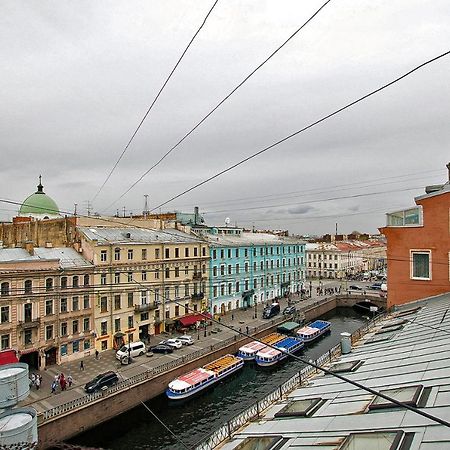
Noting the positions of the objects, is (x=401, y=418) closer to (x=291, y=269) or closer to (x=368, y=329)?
(x=368, y=329)

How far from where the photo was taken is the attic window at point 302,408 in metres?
6.93

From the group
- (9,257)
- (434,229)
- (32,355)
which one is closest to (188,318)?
(32,355)

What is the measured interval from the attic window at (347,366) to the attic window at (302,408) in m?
1.53

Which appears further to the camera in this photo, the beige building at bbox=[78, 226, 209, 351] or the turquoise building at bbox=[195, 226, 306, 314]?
the turquoise building at bbox=[195, 226, 306, 314]

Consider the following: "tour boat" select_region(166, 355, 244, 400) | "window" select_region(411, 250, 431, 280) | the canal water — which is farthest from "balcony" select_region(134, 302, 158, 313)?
"window" select_region(411, 250, 431, 280)

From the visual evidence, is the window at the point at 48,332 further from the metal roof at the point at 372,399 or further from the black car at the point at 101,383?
the metal roof at the point at 372,399

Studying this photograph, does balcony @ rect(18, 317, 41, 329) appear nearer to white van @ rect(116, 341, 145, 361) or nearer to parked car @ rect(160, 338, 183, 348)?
white van @ rect(116, 341, 145, 361)

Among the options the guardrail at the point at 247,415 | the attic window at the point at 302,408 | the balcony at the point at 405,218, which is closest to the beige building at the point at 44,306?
the guardrail at the point at 247,415

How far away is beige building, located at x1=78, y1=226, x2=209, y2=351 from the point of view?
2630 centimetres

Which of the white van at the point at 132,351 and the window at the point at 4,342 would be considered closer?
the window at the point at 4,342

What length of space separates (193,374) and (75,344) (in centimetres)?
799

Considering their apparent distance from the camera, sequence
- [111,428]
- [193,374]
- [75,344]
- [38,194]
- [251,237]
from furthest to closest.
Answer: [251,237] → [38,194] → [75,344] → [193,374] → [111,428]

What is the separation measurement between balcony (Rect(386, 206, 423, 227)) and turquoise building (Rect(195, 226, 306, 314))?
65.3ft

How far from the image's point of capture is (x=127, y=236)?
97.5ft
